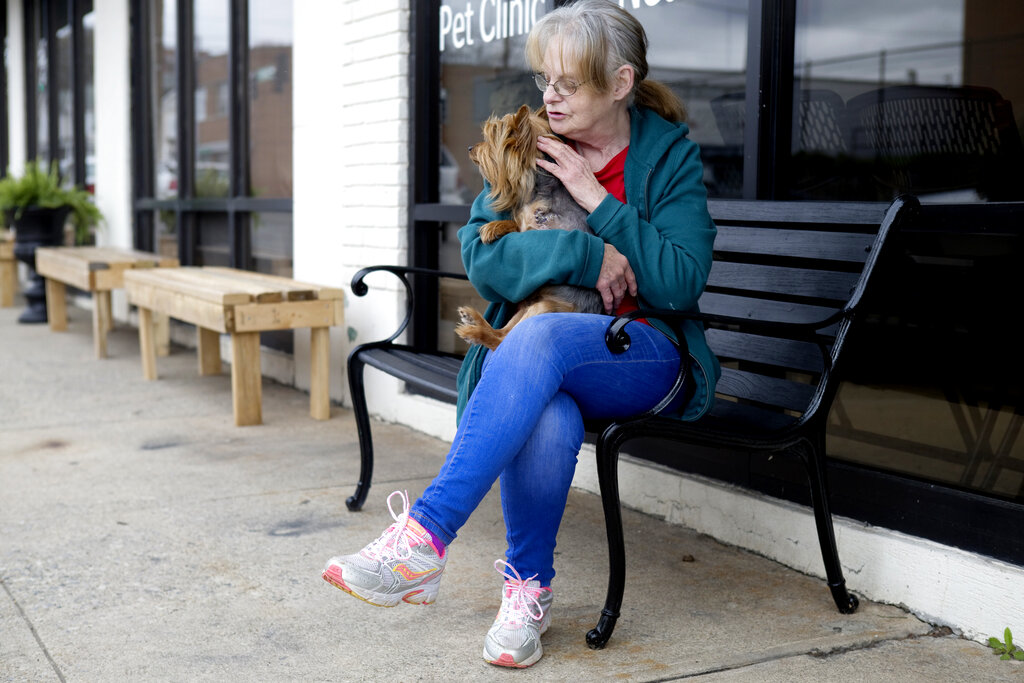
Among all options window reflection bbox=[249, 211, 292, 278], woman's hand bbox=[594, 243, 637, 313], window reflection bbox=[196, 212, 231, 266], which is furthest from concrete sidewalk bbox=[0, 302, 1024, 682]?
window reflection bbox=[196, 212, 231, 266]

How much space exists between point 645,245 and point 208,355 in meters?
4.07

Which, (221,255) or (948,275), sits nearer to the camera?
(948,275)

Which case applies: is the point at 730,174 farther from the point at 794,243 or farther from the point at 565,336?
the point at 565,336

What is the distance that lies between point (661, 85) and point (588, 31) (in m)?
0.35

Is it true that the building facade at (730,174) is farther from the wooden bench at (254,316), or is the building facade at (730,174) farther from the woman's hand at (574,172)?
the woman's hand at (574,172)

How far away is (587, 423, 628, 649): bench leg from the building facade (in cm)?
74

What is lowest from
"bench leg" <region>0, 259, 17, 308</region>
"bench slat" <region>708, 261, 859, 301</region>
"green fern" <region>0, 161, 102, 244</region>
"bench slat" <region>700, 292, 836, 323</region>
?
"bench leg" <region>0, 259, 17, 308</region>

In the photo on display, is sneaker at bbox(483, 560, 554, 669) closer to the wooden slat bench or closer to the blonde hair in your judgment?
the blonde hair

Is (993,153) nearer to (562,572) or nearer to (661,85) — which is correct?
(661,85)

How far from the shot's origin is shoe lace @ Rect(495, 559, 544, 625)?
2303mm

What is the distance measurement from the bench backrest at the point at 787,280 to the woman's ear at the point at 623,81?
25.3 inches

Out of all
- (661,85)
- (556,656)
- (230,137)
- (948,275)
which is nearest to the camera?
(556,656)

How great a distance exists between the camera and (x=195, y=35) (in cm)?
707

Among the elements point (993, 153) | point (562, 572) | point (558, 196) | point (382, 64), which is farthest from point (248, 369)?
point (993, 153)
